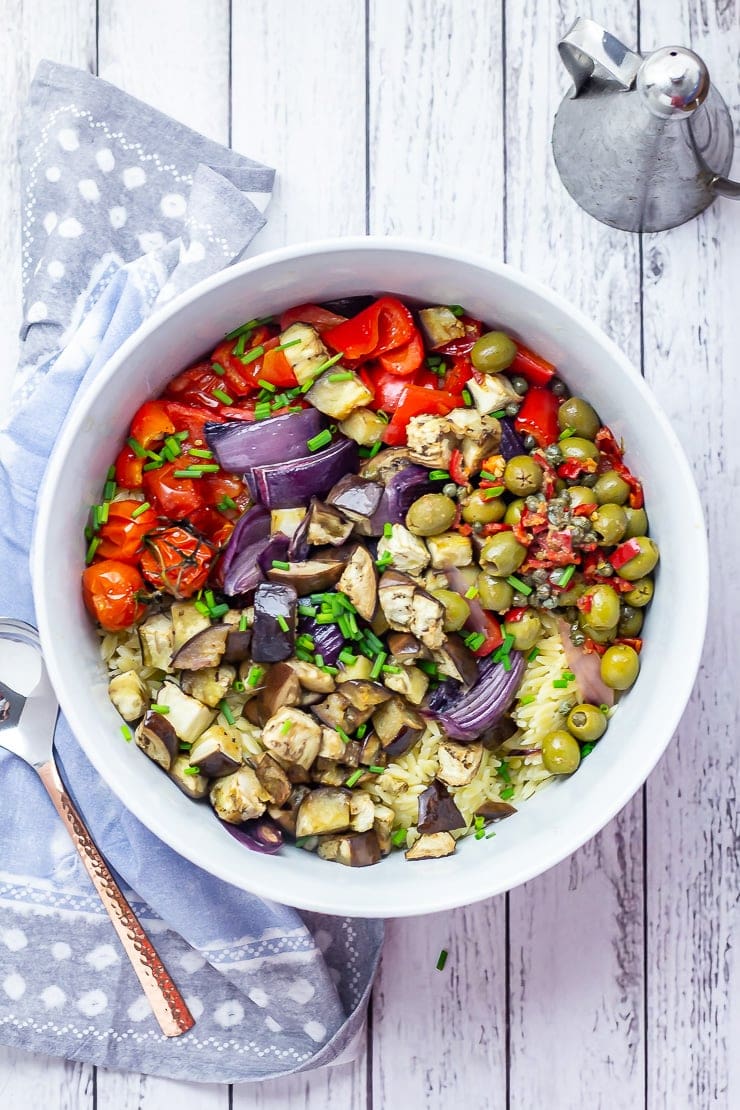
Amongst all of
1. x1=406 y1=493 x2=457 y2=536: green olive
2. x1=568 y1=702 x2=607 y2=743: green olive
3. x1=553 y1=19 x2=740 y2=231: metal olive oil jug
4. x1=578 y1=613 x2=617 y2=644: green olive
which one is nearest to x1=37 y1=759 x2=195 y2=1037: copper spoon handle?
x1=406 y1=493 x2=457 y2=536: green olive

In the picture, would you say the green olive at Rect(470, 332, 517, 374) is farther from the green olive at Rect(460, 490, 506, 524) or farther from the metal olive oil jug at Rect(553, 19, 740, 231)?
the metal olive oil jug at Rect(553, 19, 740, 231)

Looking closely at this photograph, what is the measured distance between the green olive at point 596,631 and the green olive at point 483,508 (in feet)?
0.99

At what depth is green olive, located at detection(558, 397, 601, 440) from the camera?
252 cm

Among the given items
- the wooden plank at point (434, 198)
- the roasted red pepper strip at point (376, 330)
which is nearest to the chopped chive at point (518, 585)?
the roasted red pepper strip at point (376, 330)

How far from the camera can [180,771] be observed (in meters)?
2.52

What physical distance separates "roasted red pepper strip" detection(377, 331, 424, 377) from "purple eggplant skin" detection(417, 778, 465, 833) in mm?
970

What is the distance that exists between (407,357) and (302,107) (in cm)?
91

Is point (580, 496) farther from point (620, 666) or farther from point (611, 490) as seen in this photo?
point (620, 666)

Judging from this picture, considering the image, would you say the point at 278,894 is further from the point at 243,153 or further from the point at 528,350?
the point at 243,153

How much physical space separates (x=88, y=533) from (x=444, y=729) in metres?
0.95

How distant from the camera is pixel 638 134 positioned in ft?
8.90

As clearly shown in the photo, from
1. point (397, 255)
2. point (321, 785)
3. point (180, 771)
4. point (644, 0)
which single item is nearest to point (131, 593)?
point (180, 771)

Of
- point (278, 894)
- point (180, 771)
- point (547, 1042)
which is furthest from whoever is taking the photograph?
point (547, 1042)

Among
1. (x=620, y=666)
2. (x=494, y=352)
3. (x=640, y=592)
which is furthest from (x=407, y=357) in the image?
(x=620, y=666)
